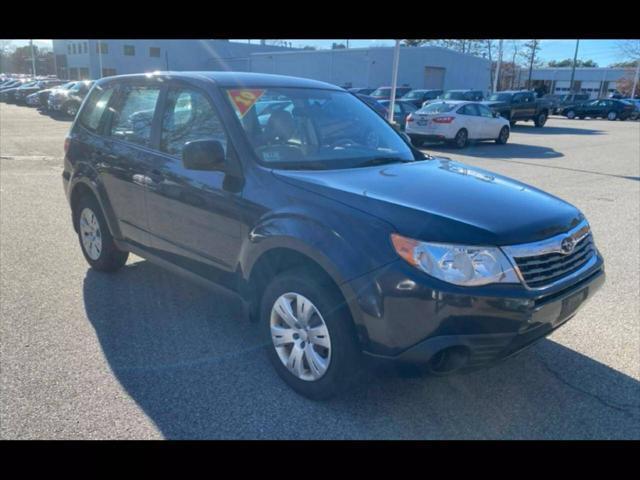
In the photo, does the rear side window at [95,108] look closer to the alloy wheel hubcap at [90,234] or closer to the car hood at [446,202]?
the alloy wheel hubcap at [90,234]

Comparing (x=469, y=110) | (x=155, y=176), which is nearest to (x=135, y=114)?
(x=155, y=176)

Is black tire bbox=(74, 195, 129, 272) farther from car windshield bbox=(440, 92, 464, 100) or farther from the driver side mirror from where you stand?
car windshield bbox=(440, 92, 464, 100)

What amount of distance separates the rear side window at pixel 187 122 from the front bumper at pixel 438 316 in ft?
5.22

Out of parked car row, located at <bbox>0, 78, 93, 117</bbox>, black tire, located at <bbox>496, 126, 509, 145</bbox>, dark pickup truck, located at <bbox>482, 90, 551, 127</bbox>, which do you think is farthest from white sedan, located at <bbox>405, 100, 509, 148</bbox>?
parked car row, located at <bbox>0, 78, 93, 117</bbox>

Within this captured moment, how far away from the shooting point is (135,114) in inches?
174

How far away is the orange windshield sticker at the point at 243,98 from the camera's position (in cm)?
365

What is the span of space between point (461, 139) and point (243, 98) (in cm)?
1477

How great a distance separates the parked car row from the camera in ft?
88.9

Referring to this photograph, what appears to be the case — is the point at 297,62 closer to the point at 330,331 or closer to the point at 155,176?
the point at 155,176

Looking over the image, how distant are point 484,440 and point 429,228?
1184 millimetres

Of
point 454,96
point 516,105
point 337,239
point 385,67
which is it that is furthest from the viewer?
point 385,67

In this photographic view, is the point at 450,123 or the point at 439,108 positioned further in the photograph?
the point at 439,108
